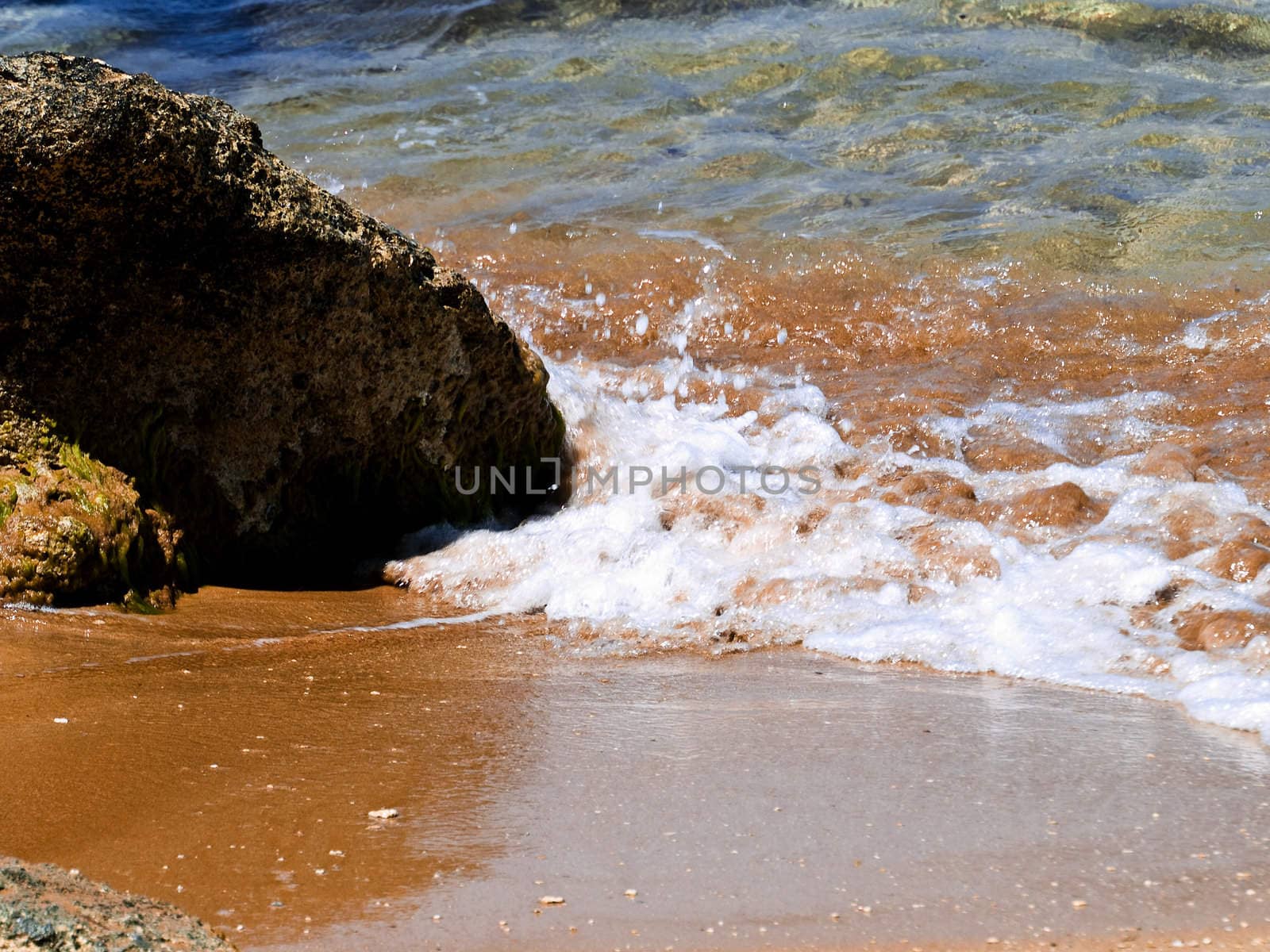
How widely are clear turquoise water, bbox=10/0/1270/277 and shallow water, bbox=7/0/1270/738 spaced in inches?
1.4

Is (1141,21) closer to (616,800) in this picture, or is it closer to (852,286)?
(852,286)

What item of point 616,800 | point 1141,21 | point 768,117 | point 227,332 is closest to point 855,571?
point 616,800

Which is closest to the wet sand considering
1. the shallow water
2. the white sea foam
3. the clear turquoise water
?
the white sea foam

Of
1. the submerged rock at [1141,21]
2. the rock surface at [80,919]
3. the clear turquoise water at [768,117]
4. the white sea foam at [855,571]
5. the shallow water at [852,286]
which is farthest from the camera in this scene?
the submerged rock at [1141,21]

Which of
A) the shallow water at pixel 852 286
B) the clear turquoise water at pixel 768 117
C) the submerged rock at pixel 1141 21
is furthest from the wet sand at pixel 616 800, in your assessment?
the submerged rock at pixel 1141 21

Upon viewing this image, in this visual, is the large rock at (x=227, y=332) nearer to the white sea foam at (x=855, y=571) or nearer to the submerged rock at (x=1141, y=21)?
the white sea foam at (x=855, y=571)

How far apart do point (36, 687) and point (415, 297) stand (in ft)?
5.43

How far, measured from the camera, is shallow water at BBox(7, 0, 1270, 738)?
360 cm

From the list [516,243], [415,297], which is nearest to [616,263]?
[516,243]

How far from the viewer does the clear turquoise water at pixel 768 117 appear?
7160 millimetres

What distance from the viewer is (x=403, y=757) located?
2387mm

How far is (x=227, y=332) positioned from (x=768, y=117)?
636 cm

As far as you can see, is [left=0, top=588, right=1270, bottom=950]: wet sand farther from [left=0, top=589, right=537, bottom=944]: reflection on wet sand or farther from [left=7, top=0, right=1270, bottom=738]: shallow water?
[left=7, top=0, right=1270, bottom=738]: shallow water

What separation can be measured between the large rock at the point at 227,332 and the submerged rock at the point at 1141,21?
783cm
